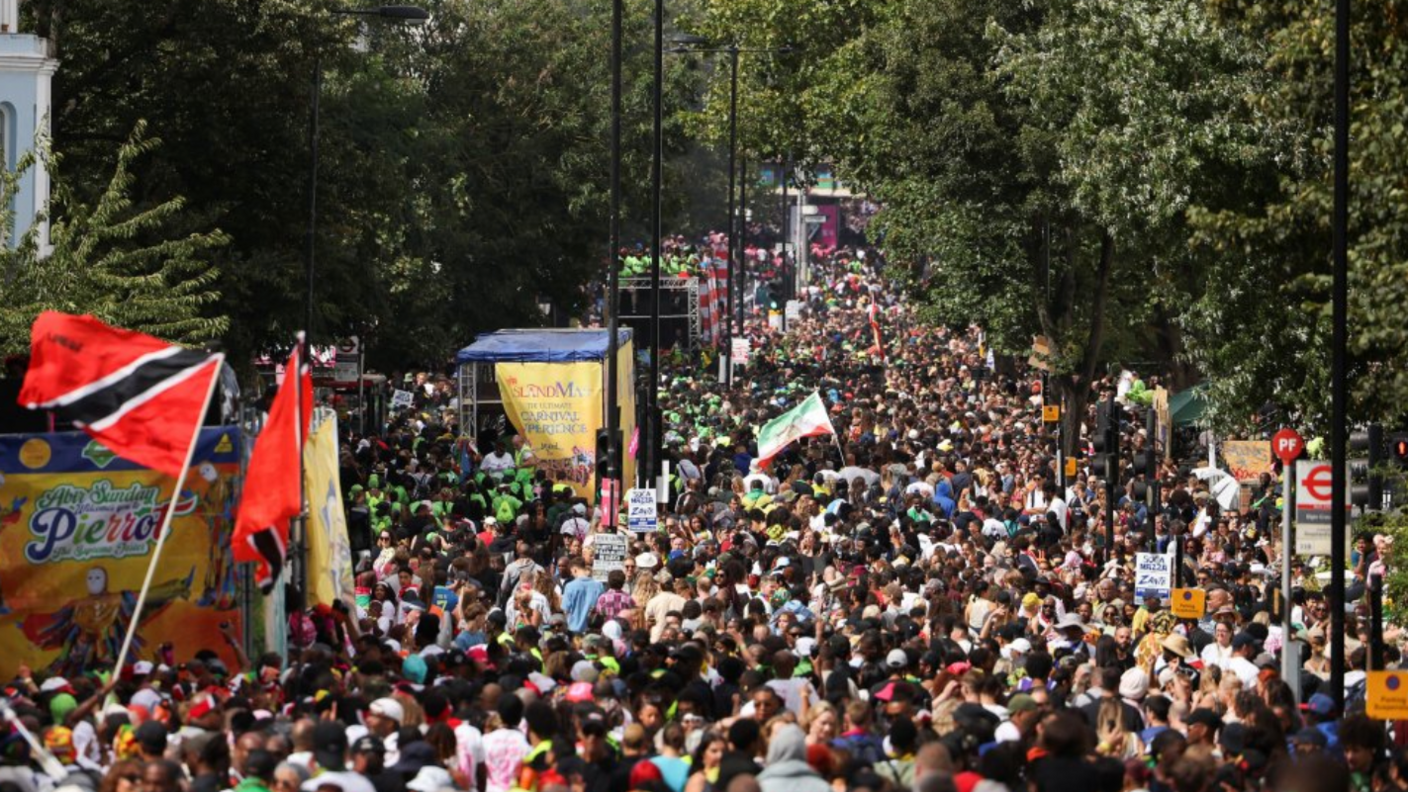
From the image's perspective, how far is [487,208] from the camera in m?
62.2

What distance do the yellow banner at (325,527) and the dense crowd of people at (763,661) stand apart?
1.73ft

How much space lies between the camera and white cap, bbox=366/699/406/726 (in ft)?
44.8

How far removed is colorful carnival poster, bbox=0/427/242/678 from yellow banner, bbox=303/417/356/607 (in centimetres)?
106

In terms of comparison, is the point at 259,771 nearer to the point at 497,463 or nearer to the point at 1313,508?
the point at 1313,508

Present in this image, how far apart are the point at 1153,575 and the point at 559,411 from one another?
1242 cm

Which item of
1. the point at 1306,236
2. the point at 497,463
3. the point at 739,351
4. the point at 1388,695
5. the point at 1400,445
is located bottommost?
the point at 1388,695

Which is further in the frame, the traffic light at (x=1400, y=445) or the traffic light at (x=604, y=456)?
the traffic light at (x=604, y=456)

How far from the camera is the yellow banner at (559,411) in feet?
113

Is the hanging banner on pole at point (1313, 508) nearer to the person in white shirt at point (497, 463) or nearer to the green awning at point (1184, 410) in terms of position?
the person in white shirt at point (497, 463)

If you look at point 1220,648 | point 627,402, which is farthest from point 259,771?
point 627,402

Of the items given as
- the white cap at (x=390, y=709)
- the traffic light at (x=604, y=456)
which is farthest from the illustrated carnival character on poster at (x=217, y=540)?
the traffic light at (x=604, y=456)

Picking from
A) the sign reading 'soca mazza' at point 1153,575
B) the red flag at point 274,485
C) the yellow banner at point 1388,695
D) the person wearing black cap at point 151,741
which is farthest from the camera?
the sign reading 'soca mazza' at point 1153,575

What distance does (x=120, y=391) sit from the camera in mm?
15797

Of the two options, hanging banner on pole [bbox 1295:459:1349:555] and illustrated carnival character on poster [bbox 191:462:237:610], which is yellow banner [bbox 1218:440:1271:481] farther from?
illustrated carnival character on poster [bbox 191:462:237:610]
